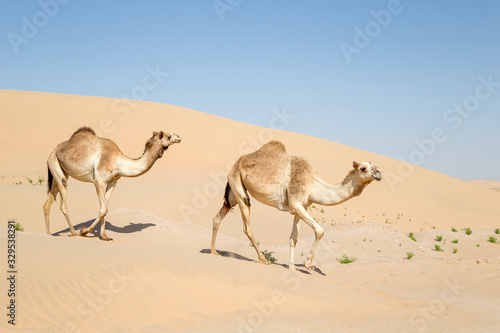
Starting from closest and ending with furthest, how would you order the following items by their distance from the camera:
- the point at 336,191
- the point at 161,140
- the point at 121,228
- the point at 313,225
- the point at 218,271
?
1. the point at 218,271
2. the point at 313,225
3. the point at 336,191
4. the point at 161,140
5. the point at 121,228

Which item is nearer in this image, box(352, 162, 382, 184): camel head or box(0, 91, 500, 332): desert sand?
box(0, 91, 500, 332): desert sand

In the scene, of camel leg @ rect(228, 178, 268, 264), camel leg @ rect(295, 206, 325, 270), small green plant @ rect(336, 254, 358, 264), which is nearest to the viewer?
camel leg @ rect(295, 206, 325, 270)

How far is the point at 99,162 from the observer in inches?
445

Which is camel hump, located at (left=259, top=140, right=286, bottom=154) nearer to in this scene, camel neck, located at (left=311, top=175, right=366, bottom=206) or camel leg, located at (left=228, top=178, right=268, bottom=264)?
camel leg, located at (left=228, top=178, right=268, bottom=264)

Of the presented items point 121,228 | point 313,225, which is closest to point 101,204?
point 121,228

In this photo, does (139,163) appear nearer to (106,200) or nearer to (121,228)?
(106,200)

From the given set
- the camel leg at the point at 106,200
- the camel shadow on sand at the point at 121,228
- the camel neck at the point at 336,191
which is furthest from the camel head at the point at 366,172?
the camel shadow on sand at the point at 121,228

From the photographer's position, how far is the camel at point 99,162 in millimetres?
11305

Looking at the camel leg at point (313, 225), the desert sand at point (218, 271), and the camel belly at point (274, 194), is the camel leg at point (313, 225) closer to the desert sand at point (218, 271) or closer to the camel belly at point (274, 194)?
the desert sand at point (218, 271)

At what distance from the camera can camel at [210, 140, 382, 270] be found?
930 centimetres

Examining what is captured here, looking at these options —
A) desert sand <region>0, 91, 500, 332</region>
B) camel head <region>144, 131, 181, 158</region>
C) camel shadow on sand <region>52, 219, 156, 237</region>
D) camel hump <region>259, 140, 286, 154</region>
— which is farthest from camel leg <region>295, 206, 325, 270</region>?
camel shadow on sand <region>52, 219, 156, 237</region>

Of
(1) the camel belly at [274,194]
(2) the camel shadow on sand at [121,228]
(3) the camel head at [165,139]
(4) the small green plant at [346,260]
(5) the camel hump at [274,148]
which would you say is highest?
(3) the camel head at [165,139]

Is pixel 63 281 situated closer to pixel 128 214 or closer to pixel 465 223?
pixel 128 214

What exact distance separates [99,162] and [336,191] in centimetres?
595
